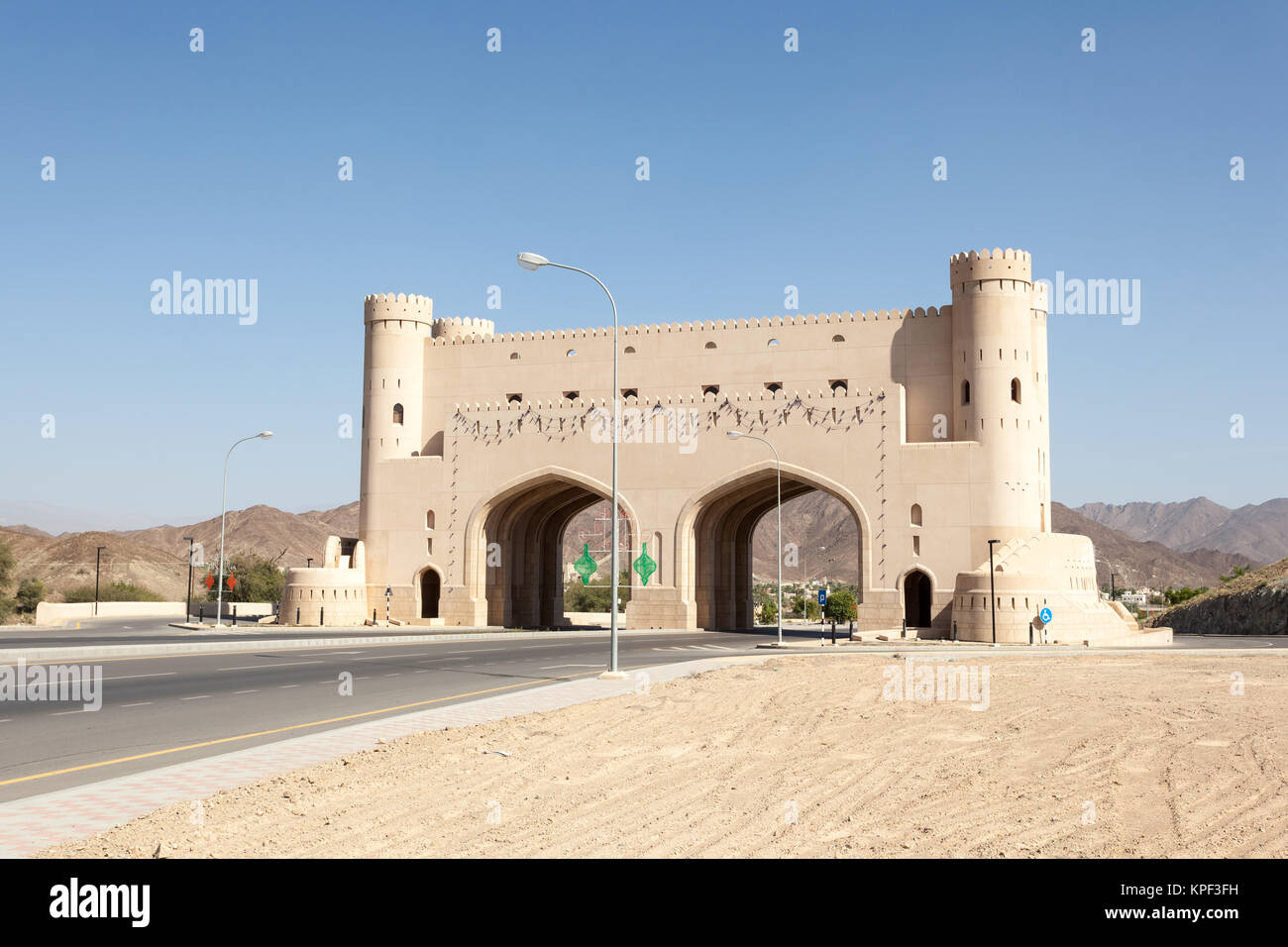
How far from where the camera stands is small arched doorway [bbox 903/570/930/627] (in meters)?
48.5

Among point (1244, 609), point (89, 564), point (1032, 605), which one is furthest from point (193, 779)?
point (89, 564)

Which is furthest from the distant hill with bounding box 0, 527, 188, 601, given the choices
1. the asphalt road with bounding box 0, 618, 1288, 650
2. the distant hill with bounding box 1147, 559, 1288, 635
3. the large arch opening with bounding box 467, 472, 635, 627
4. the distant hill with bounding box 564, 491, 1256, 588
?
the distant hill with bounding box 1147, 559, 1288, 635

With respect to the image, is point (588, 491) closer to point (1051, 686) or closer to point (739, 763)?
point (1051, 686)

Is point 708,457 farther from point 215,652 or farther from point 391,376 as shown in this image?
point 215,652

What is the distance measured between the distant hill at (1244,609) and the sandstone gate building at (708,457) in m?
19.4

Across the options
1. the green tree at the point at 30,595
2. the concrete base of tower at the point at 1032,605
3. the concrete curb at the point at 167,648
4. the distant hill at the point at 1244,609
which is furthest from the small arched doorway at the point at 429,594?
the distant hill at the point at 1244,609

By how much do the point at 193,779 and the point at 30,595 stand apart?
6821cm

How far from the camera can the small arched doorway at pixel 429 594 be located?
55.7m

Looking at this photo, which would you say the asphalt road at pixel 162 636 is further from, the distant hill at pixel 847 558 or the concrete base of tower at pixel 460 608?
the distant hill at pixel 847 558

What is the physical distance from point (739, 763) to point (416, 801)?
322 cm

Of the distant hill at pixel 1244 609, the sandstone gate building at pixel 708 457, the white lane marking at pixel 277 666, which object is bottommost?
the distant hill at pixel 1244 609

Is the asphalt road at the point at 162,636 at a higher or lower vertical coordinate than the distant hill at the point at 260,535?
lower

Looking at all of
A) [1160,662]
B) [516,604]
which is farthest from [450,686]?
[516,604]

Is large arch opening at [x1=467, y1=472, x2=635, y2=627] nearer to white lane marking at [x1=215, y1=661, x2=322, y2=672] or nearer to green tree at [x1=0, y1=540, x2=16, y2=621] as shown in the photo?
green tree at [x1=0, y1=540, x2=16, y2=621]
